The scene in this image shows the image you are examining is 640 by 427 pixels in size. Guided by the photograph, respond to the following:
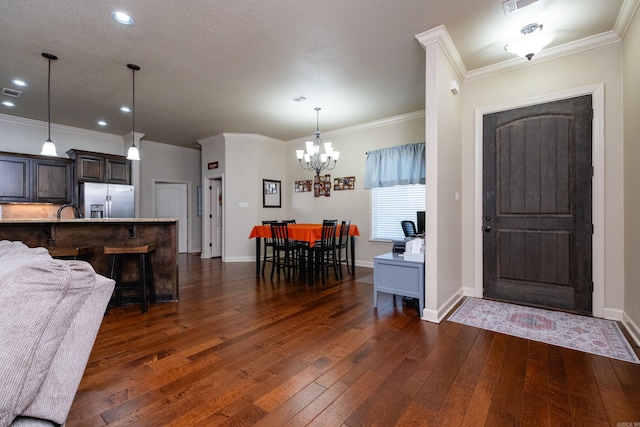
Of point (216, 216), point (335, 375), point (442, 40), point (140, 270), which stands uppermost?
point (442, 40)

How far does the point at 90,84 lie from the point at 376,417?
4889 millimetres

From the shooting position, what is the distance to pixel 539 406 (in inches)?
60.9

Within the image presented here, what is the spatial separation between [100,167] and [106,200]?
64 centimetres

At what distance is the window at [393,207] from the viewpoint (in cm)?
509

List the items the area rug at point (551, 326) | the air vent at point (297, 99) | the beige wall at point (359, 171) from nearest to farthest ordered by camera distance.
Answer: the area rug at point (551, 326) → the air vent at point (297, 99) → the beige wall at point (359, 171)

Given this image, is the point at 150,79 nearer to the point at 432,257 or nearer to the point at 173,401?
the point at 173,401

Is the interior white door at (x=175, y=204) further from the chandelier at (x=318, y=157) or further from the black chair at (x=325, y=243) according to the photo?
the black chair at (x=325, y=243)

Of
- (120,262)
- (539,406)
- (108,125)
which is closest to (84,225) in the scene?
(120,262)

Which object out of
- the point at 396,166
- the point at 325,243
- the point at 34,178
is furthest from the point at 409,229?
the point at 34,178

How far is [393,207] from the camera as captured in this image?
5340 millimetres

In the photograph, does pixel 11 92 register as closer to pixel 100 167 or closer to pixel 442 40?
pixel 100 167

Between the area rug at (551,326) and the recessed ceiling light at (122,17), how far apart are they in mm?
3986

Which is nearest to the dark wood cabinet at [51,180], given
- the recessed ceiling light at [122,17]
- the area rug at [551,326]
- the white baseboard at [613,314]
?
the recessed ceiling light at [122,17]

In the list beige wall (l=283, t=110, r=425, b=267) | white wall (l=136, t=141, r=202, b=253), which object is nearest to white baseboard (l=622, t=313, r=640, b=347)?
beige wall (l=283, t=110, r=425, b=267)
